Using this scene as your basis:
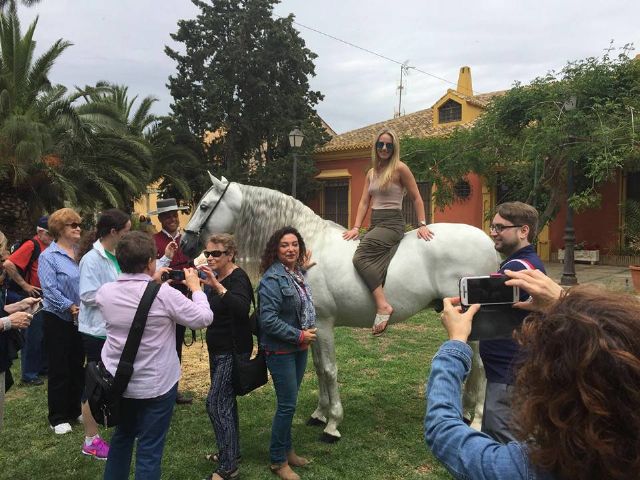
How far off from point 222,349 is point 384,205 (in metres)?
1.70

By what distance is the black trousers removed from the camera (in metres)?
3.70

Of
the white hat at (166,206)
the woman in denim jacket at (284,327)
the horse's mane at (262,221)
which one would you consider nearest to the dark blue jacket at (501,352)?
the woman in denim jacket at (284,327)

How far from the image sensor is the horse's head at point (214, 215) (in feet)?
12.5

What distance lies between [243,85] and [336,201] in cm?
659

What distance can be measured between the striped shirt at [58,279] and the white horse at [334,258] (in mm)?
854

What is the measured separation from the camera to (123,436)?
2393 millimetres

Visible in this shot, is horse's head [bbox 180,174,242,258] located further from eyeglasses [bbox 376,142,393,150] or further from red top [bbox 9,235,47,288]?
red top [bbox 9,235,47,288]

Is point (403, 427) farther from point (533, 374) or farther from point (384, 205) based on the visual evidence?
point (533, 374)

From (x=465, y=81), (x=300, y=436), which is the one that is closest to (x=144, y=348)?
(x=300, y=436)

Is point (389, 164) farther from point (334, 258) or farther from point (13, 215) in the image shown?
point (13, 215)

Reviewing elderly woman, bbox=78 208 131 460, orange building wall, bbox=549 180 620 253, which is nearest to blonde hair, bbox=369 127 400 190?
elderly woman, bbox=78 208 131 460

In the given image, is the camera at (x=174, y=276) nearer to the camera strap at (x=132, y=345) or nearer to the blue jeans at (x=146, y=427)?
the camera strap at (x=132, y=345)

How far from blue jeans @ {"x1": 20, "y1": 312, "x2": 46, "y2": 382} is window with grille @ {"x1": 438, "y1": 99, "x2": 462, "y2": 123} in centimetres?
1688

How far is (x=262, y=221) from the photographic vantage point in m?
3.78
